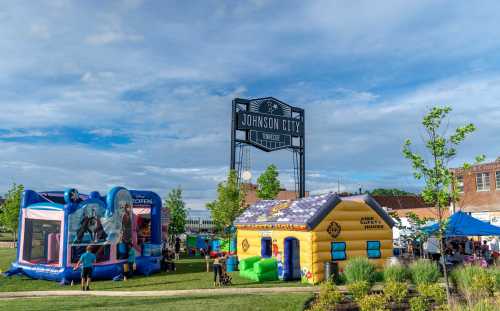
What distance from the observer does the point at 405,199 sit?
235ft

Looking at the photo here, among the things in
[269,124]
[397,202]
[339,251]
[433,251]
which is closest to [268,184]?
[269,124]

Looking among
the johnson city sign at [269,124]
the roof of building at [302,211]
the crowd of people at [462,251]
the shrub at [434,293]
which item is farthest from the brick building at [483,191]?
the shrub at [434,293]

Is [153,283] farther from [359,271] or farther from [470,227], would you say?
[470,227]

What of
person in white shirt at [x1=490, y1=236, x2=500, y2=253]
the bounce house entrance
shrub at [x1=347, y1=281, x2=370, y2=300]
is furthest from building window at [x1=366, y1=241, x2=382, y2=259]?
person in white shirt at [x1=490, y1=236, x2=500, y2=253]

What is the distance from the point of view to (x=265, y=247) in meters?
21.4

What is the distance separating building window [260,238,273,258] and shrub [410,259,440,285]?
22.6 feet

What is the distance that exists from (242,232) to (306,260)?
5374mm

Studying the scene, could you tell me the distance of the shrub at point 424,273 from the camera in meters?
16.0

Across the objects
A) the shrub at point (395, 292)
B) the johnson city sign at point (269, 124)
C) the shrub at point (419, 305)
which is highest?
the johnson city sign at point (269, 124)

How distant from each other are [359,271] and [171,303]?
6.72m

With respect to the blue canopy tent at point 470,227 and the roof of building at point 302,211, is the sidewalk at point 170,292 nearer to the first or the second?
the roof of building at point 302,211

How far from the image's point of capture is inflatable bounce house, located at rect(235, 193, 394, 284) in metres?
18.6

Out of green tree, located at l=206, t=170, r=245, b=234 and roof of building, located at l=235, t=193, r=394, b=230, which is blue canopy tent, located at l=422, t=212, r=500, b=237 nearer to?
roof of building, located at l=235, t=193, r=394, b=230

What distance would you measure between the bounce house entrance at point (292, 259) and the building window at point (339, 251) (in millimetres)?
1559
